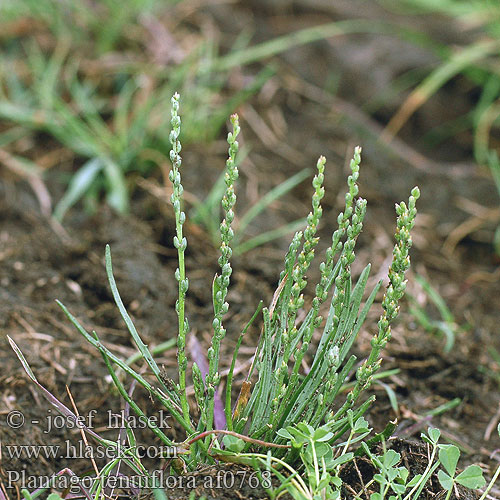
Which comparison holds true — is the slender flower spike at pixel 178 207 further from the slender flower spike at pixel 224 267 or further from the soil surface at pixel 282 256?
the soil surface at pixel 282 256

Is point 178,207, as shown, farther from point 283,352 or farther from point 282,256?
point 282,256

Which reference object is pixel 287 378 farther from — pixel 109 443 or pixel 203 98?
pixel 203 98

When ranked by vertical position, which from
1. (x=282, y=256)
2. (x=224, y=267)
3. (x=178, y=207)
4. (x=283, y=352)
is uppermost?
(x=178, y=207)

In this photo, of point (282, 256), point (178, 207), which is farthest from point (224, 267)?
point (282, 256)

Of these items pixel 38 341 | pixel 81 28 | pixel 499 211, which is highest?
pixel 81 28

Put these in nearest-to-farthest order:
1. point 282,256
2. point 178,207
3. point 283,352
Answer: point 178,207 < point 283,352 < point 282,256

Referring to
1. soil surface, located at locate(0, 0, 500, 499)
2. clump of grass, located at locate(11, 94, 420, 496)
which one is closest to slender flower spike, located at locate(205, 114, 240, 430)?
clump of grass, located at locate(11, 94, 420, 496)

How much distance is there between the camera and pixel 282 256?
2.27 metres

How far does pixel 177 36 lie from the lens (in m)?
3.03

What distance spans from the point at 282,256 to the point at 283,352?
96 centimetres

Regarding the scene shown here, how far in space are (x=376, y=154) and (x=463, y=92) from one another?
2.01 ft

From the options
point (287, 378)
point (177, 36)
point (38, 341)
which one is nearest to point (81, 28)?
point (177, 36)

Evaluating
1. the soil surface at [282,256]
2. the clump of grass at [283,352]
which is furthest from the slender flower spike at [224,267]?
the soil surface at [282,256]

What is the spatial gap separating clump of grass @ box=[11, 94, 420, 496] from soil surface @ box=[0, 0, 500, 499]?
0.09 meters
